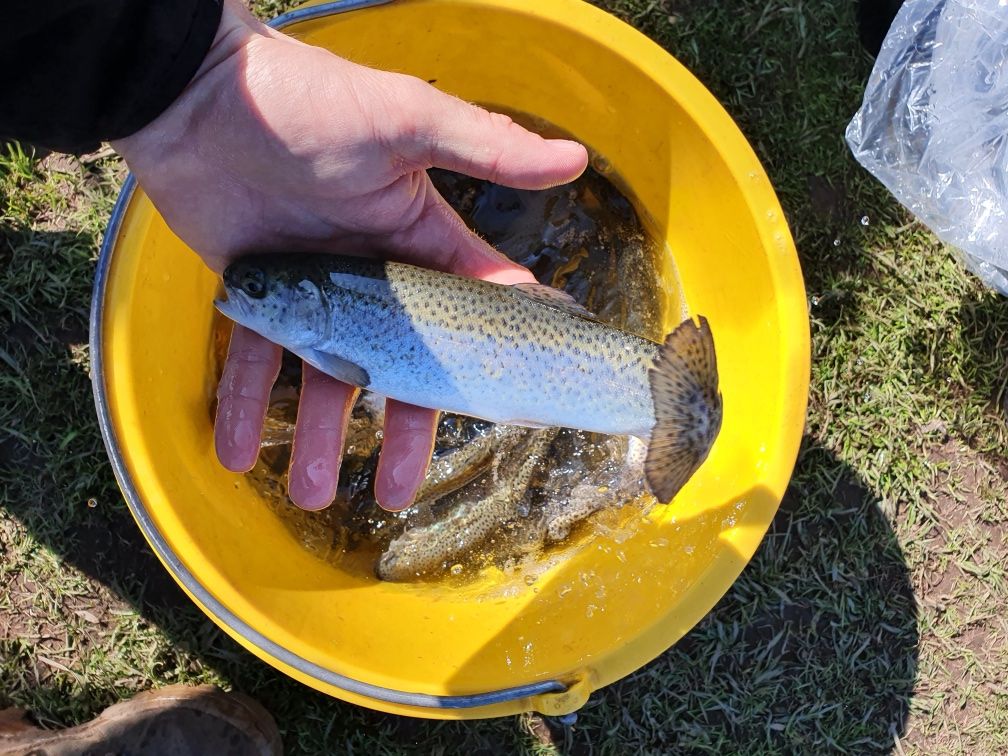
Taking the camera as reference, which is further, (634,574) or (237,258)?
(634,574)

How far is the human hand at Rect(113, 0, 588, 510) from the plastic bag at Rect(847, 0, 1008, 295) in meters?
1.55

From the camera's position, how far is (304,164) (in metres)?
2.43

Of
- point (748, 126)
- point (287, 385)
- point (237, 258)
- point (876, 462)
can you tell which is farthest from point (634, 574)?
point (748, 126)

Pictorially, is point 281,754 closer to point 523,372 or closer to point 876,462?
point 523,372

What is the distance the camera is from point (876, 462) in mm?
3469

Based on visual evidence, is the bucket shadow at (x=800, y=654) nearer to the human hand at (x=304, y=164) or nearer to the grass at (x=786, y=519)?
the grass at (x=786, y=519)

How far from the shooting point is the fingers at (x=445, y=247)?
9.21 feet

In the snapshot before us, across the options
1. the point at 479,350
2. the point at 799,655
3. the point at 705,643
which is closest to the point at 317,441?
the point at 479,350

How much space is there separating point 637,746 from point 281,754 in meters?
1.43

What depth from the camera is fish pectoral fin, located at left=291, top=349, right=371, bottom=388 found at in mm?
2457

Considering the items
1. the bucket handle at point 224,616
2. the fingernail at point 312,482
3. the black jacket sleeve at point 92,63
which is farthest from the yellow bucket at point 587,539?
the black jacket sleeve at point 92,63

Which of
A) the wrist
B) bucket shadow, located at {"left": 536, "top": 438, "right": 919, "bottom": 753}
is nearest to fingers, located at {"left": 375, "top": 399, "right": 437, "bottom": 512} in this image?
the wrist

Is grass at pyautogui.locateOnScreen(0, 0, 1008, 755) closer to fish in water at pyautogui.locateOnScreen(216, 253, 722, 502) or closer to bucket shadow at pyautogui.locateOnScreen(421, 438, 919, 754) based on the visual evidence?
bucket shadow at pyautogui.locateOnScreen(421, 438, 919, 754)

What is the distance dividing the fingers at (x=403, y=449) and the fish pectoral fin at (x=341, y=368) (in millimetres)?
374
